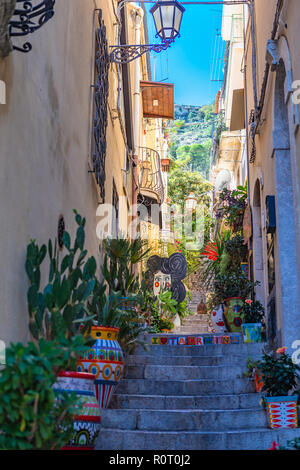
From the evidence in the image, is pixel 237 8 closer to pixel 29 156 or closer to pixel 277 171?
pixel 277 171

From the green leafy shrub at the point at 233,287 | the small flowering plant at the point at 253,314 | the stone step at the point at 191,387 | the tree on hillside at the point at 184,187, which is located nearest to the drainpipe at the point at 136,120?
the green leafy shrub at the point at 233,287

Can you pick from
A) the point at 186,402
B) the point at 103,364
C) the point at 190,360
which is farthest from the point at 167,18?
the point at 186,402

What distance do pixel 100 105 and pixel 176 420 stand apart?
5.30 m

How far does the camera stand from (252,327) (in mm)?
9305

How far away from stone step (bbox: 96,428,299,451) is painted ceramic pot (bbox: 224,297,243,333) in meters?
5.07

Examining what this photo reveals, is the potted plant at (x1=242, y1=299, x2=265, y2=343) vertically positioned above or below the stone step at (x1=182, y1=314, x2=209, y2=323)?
below

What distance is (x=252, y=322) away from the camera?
959 cm

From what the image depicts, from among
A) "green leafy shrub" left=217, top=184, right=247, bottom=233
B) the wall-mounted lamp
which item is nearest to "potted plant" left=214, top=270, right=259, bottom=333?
"green leafy shrub" left=217, top=184, right=247, bottom=233

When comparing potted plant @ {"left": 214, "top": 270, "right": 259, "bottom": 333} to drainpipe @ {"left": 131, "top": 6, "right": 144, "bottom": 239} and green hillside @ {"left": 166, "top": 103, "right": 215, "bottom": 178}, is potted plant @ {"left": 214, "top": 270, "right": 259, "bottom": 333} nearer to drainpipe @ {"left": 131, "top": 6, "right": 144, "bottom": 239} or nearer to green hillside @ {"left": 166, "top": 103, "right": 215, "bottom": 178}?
drainpipe @ {"left": 131, "top": 6, "right": 144, "bottom": 239}

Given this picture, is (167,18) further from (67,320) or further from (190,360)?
(67,320)

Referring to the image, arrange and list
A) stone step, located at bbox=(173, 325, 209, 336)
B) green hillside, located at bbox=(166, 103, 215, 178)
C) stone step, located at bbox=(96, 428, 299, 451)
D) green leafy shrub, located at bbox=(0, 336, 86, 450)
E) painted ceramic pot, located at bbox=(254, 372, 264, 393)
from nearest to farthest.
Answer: green leafy shrub, located at bbox=(0, 336, 86, 450) → stone step, located at bbox=(96, 428, 299, 451) → painted ceramic pot, located at bbox=(254, 372, 264, 393) → stone step, located at bbox=(173, 325, 209, 336) → green hillside, located at bbox=(166, 103, 215, 178)

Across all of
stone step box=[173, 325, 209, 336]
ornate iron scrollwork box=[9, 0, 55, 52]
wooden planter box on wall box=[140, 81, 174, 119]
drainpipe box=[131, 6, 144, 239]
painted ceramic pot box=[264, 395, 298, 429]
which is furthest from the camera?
wooden planter box on wall box=[140, 81, 174, 119]

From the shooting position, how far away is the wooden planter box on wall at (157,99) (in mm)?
17938

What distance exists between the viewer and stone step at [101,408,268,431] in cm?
611
